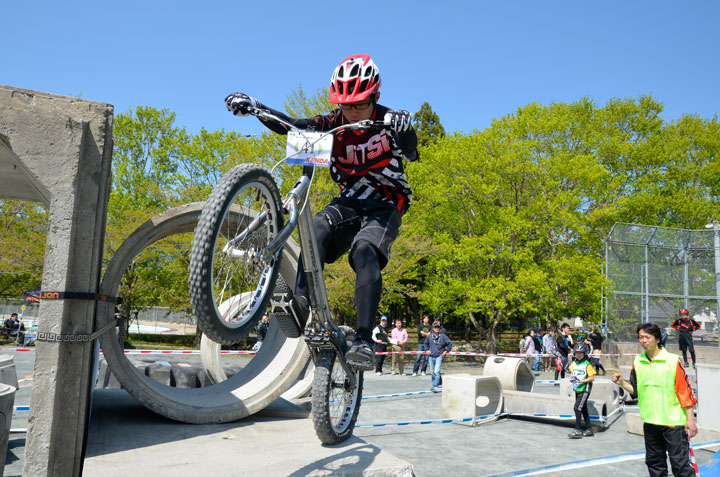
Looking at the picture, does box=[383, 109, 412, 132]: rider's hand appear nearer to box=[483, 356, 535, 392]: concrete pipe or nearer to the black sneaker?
the black sneaker

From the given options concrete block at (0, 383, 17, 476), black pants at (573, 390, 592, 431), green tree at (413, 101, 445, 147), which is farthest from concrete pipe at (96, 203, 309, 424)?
green tree at (413, 101, 445, 147)

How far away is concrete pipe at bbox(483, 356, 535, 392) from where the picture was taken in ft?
43.7

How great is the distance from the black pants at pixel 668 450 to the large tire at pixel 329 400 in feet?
10.5

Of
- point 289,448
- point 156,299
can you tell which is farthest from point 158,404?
point 156,299

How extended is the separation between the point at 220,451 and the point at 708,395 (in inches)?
355

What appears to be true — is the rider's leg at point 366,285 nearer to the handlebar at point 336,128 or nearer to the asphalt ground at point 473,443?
the handlebar at point 336,128

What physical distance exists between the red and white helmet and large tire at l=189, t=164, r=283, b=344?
102 centimetres

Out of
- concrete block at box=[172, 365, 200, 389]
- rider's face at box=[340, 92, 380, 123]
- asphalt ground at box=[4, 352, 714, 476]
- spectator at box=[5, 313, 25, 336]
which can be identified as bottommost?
asphalt ground at box=[4, 352, 714, 476]

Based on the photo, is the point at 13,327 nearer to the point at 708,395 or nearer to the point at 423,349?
the point at 423,349

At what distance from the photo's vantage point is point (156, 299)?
28719 millimetres

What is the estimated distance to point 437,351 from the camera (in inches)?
617

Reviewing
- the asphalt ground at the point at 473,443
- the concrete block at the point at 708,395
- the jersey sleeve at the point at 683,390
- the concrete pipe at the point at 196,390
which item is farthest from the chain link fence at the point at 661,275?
the concrete pipe at the point at 196,390

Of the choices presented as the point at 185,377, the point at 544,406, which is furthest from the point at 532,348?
the point at 185,377

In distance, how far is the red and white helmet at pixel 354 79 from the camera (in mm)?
4113
